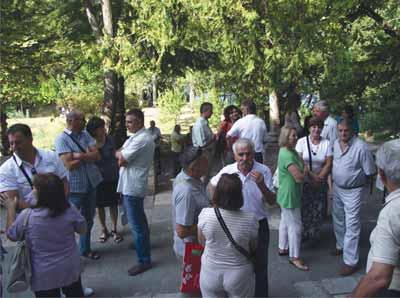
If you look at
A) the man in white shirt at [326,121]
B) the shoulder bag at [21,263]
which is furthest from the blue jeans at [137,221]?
the man in white shirt at [326,121]

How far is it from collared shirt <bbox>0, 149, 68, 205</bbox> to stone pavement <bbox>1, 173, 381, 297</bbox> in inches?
52.4

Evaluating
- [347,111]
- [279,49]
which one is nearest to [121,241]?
[347,111]

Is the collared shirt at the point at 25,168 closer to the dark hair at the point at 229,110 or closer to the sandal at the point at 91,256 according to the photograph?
the sandal at the point at 91,256

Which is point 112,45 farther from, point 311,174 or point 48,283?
point 48,283

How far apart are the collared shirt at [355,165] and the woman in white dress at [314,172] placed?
416mm

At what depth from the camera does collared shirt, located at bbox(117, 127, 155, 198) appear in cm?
506

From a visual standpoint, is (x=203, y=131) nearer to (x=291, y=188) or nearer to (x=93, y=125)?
(x=93, y=125)

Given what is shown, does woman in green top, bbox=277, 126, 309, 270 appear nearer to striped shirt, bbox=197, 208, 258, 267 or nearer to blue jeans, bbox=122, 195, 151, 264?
A: blue jeans, bbox=122, 195, 151, 264

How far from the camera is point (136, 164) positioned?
5145 millimetres

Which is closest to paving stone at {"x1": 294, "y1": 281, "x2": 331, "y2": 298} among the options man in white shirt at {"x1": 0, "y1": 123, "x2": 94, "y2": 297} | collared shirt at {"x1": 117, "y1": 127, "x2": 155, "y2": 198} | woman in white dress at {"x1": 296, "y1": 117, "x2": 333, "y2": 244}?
woman in white dress at {"x1": 296, "y1": 117, "x2": 333, "y2": 244}

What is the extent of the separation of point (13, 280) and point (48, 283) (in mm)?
248

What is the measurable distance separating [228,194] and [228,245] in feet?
1.13

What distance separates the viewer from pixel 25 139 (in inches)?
158

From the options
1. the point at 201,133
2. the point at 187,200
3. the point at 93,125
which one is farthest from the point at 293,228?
the point at 201,133
